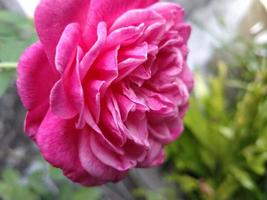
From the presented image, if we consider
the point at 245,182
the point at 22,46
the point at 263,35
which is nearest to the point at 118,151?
the point at 22,46

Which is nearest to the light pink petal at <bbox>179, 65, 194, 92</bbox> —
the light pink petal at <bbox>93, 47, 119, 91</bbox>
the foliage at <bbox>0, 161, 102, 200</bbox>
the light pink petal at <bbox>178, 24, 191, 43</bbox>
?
the light pink petal at <bbox>178, 24, 191, 43</bbox>

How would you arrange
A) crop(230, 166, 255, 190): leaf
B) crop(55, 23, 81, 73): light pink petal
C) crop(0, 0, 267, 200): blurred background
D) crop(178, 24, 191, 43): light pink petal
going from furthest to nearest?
crop(230, 166, 255, 190): leaf < crop(0, 0, 267, 200): blurred background < crop(178, 24, 191, 43): light pink petal < crop(55, 23, 81, 73): light pink petal

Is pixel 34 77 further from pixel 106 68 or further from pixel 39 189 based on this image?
pixel 39 189

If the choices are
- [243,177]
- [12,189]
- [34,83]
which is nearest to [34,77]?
[34,83]

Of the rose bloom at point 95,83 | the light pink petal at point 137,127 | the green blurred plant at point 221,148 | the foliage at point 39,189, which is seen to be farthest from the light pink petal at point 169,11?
the green blurred plant at point 221,148

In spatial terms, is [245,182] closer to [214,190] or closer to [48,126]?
[214,190]

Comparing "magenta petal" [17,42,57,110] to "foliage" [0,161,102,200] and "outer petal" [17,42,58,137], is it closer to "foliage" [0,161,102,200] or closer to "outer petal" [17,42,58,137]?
"outer petal" [17,42,58,137]
